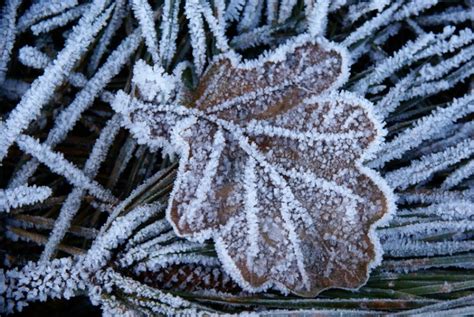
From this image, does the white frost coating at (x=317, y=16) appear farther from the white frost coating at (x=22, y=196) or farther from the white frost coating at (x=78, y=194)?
the white frost coating at (x=22, y=196)

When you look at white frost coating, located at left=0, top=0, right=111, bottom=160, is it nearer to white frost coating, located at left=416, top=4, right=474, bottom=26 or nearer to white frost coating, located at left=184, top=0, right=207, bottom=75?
white frost coating, located at left=184, top=0, right=207, bottom=75

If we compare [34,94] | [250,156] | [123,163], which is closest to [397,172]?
[250,156]

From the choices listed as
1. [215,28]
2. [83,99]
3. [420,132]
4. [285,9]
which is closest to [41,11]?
[83,99]

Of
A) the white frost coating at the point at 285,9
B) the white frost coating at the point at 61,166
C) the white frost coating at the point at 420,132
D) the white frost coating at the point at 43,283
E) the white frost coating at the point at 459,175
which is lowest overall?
the white frost coating at the point at 43,283

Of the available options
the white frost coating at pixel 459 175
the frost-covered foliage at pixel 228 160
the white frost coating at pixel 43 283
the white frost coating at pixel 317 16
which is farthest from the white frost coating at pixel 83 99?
the white frost coating at pixel 459 175

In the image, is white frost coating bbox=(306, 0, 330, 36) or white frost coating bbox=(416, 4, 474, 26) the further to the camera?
white frost coating bbox=(416, 4, 474, 26)

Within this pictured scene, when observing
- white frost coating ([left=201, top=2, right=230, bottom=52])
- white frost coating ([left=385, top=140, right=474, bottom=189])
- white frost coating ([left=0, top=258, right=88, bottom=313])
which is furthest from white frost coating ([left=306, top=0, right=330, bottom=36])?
white frost coating ([left=0, top=258, right=88, bottom=313])

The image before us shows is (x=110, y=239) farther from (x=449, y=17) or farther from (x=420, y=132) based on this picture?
(x=449, y=17)
